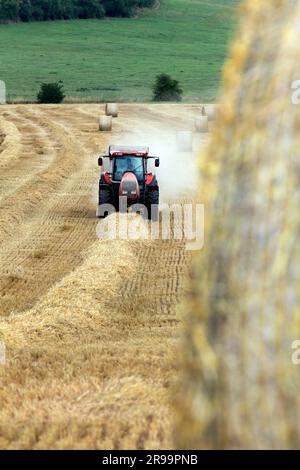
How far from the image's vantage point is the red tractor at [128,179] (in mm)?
24625

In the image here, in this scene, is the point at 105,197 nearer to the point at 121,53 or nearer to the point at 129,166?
the point at 129,166

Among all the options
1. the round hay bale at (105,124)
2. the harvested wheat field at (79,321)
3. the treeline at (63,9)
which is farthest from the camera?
the treeline at (63,9)

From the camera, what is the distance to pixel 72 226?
24938 mm

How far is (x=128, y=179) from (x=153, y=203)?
799 millimetres

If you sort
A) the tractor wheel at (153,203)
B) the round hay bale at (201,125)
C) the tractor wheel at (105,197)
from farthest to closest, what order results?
the round hay bale at (201,125)
the tractor wheel at (105,197)
the tractor wheel at (153,203)

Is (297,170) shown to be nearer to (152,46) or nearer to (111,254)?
(111,254)

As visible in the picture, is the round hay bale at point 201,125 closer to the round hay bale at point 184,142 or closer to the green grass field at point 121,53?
the round hay bale at point 184,142

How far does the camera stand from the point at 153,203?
24.8 m

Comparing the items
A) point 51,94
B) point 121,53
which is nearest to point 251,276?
point 51,94

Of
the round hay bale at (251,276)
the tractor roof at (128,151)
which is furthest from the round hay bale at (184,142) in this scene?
the round hay bale at (251,276)

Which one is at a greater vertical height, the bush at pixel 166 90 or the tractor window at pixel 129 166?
the tractor window at pixel 129 166

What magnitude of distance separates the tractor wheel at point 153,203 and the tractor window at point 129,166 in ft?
1.36

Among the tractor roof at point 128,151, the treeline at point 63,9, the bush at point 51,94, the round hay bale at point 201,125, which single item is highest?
the tractor roof at point 128,151
